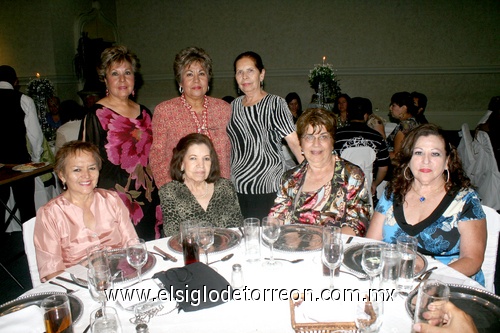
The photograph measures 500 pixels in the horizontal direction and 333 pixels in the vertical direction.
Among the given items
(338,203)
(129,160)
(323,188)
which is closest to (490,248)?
(338,203)

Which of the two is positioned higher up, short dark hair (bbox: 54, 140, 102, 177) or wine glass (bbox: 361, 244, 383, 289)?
short dark hair (bbox: 54, 140, 102, 177)

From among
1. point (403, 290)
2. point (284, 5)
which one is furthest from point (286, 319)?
point (284, 5)

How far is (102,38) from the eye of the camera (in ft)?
32.9

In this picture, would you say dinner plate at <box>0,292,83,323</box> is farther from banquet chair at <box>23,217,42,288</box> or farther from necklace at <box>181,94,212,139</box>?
necklace at <box>181,94,212,139</box>

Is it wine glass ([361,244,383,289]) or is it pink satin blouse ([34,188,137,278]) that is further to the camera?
pink satin blouse ([34,188,137,278])

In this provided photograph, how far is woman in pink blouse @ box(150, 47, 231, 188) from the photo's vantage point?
9.05 ft

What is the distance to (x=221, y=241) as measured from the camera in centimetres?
189

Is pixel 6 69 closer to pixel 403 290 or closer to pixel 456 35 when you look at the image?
pixel 403 290

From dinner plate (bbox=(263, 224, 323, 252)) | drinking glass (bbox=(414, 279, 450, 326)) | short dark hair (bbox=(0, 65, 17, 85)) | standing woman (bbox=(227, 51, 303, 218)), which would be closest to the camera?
drinking glass (bbox=(414, 279, 450, 326))

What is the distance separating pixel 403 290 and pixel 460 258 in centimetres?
58

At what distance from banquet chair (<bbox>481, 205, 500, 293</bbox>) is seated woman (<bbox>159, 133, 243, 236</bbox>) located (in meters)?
1.38

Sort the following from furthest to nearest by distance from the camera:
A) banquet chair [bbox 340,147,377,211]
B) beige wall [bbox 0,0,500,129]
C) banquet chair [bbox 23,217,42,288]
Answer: beige wall [bbox 0,0,500,129]
banquet chair [bbox 340,147,377,211]
banquet chair [bbox 23,217,42,288]

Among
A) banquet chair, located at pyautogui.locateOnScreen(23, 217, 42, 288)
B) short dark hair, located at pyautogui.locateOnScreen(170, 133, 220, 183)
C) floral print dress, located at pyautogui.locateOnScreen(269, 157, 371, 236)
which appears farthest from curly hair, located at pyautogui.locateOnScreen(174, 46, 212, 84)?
banquet chair, located at pyautogui.locateOnScreen(23, 217, 42, 288)

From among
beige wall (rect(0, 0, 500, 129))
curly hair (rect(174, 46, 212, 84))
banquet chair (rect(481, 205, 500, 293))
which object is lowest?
banquet chair (rect(481, 205, 500, 293))
